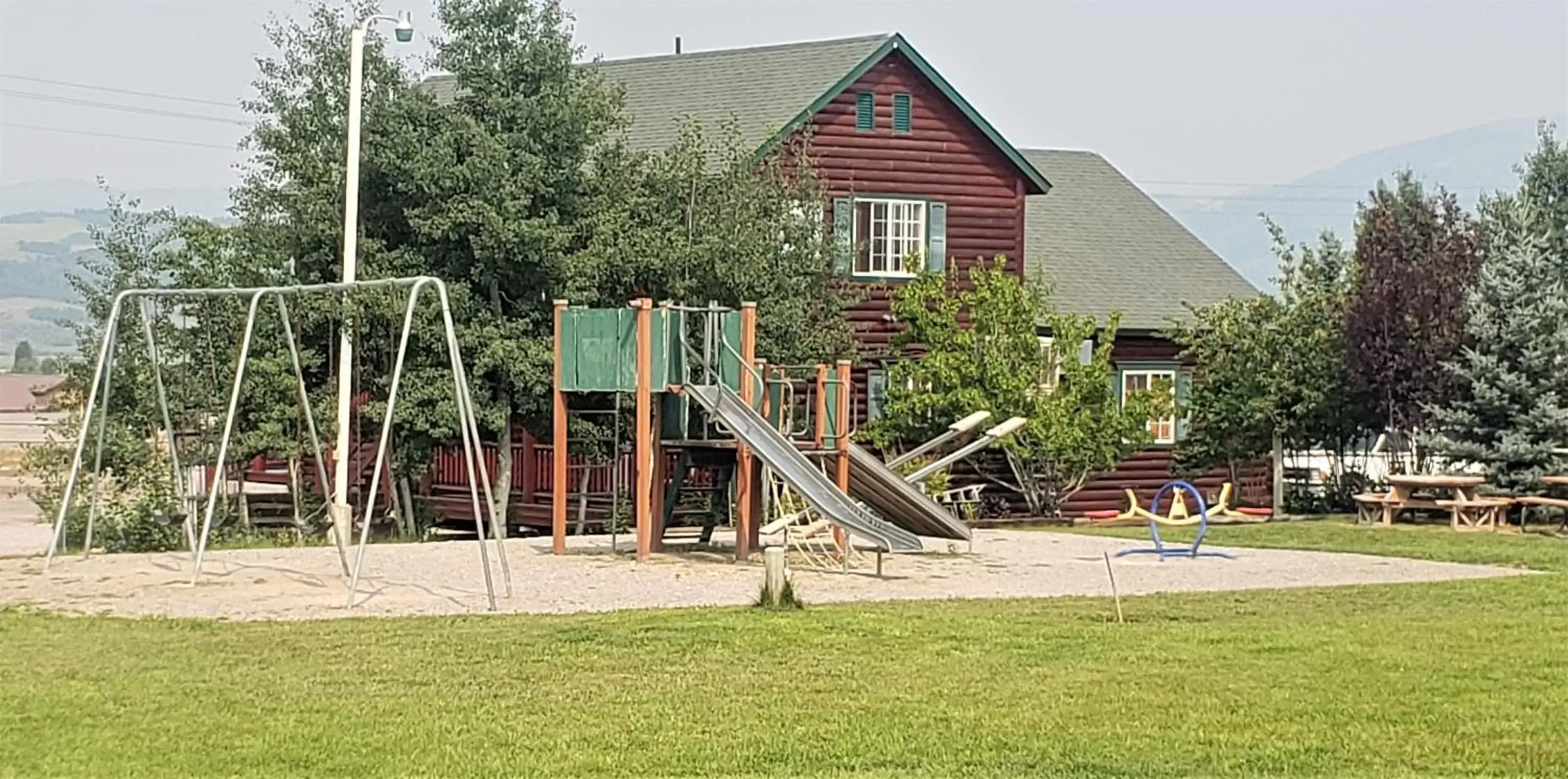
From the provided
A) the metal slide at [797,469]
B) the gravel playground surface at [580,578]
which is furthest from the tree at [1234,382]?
the metal slide at [797,469]

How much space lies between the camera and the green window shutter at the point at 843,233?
1077 inches

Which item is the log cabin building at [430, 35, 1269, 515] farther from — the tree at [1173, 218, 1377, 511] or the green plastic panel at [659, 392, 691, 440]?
the green plastic panel at [659, 392, 691, 440]

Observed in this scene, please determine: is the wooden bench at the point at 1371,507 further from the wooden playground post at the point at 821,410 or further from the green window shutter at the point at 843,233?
the wooden playground post at the point at 821,410

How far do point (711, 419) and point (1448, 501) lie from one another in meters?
10.5

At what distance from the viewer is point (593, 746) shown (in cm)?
924

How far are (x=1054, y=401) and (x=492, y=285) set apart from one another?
7.72m

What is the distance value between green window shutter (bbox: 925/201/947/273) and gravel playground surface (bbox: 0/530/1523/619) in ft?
29.4

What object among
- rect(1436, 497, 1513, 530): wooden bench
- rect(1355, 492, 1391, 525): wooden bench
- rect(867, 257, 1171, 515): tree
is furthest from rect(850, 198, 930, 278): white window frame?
rect(1436, 497, 1513, 530): wooden bench

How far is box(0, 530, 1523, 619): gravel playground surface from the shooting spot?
1528cm

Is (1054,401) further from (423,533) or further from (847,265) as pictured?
(423,533)

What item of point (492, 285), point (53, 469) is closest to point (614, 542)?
point (492, 285)

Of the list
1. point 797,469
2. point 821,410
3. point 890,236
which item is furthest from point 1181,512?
point 797,469

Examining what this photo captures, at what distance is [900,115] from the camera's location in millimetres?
29922

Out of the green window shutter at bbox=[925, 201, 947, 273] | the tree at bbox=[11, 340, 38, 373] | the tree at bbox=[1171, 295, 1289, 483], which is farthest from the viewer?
the tree at bbox=[11, 340, 38, 373]
